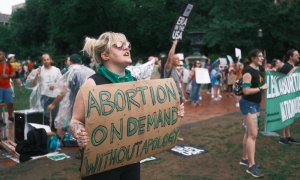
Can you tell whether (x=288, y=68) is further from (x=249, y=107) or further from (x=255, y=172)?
(x=255, y=172)

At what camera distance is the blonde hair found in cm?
267

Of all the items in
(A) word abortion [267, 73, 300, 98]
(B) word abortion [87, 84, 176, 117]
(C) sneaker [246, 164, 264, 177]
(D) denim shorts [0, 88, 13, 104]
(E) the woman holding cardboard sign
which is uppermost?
(E) the woman holding cardboard sign

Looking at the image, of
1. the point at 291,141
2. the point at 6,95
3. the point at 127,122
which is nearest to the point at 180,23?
the point at 291,141

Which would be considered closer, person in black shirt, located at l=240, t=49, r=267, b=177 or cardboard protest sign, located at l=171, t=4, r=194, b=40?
person in black shirt, located at l=240, t=49, r=267, b=177

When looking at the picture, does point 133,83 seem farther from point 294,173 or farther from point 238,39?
point 238,39

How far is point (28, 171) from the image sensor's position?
5598 mm

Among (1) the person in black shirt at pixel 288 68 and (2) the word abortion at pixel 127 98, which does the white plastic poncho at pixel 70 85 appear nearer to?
(2) the word abortion at pixel 127 98

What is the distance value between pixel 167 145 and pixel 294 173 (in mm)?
3416

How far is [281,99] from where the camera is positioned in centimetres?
705

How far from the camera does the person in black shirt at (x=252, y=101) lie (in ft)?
17.7

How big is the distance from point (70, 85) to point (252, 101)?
2.95m

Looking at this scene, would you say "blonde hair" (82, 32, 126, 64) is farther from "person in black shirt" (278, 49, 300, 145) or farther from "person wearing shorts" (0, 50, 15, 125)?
"person wearing shorts" (0, 50, 15, 125)

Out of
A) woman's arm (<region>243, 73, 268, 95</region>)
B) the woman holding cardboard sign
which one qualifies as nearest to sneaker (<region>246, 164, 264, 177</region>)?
woman's arm (<region>243, 73, 268, 95</region>)

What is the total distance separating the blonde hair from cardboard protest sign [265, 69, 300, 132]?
457cm
